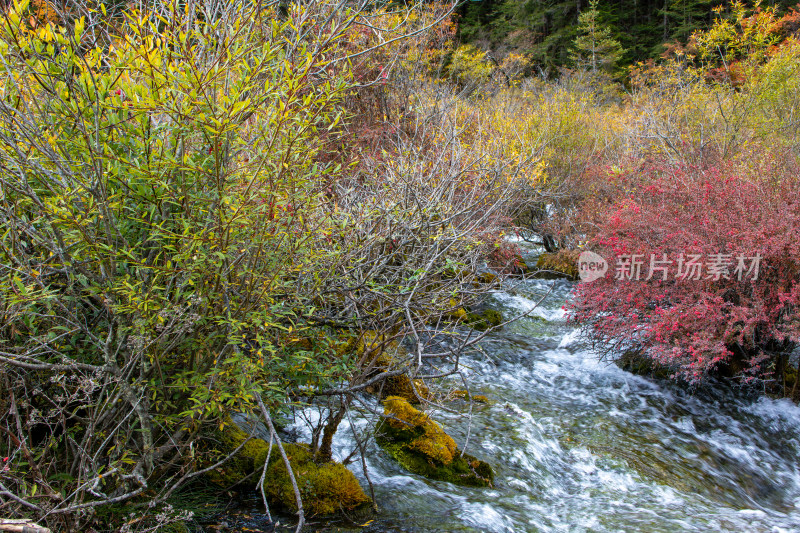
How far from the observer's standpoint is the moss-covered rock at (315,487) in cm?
350

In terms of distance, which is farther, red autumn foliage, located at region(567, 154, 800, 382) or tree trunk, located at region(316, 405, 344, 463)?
red autumn foliage, located at region(567, 154, 800, 382)

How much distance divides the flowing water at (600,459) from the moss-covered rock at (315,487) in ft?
0.85

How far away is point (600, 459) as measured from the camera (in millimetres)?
5000

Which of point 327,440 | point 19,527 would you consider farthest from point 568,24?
point 19,527

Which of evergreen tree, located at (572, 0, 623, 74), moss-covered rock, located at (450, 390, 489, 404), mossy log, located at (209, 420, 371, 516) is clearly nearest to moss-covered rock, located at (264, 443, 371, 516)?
mossy log, located at (209, 420, 371, 516)

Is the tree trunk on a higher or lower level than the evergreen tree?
lower

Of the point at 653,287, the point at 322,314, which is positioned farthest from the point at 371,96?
the point at 322,314

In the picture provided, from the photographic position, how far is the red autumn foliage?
18.9 ft

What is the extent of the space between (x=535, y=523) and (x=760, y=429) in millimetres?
3602

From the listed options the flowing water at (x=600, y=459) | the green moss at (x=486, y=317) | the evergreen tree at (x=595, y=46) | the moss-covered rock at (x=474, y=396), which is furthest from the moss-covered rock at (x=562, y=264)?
the evergreen tree at (x=595, y=46)

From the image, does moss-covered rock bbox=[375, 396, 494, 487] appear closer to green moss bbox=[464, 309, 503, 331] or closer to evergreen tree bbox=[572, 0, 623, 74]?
green moss bbox=[464, 309, 503, 331]

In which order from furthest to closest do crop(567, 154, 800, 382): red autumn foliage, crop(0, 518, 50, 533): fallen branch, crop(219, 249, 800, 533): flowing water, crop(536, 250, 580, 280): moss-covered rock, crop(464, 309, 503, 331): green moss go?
crop(536, 250, 580, 280): moss-covered rock, crop(464, 309, 503, 331): green moss, crop(567, 154, 800, 382): red autumn foliage, crop(219, 249, 800, 533): flowing water, crop(0, 518, 50, 533): fallen branch

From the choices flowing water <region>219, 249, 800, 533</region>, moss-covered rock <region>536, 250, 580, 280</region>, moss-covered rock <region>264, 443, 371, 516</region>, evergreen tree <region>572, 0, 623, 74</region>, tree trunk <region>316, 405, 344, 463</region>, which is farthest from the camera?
evergreen tree <region>572, 0, 623, 74</region>

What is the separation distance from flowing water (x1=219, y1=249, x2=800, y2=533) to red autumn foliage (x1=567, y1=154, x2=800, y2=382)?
20.5 inches
